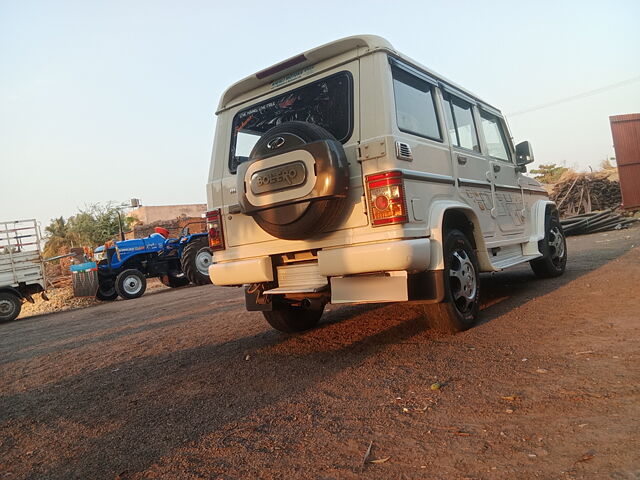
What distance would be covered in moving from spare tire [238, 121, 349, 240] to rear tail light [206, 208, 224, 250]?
60cm

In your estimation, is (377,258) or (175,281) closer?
(377,258)

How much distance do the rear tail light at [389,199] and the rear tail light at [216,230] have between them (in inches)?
64.0

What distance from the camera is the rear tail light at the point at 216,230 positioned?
4.39 meters

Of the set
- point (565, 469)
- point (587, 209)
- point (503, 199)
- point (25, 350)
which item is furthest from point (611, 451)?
point (587, 209)

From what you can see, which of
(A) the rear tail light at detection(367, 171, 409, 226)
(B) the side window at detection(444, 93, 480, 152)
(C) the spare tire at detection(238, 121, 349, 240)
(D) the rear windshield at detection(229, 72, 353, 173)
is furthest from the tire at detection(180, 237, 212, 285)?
(A) the rear tail light at detection(367, 171, 409, 226)

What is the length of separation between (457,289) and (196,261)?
34.0ft

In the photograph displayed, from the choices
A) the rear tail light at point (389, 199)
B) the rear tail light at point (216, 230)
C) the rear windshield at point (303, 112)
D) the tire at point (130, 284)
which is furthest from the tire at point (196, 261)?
the rear tail light at point (389, 199)

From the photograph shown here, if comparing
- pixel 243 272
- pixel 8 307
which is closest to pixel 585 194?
pixel 243 272

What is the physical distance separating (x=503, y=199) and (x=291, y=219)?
306 centimetres

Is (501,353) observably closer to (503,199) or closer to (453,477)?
(453,477)

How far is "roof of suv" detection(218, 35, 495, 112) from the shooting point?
3.75 meters

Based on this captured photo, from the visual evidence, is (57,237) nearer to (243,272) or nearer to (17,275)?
(17,275)

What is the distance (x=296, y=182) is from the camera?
3.54 metres

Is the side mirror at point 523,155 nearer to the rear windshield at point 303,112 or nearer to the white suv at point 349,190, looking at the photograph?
the white suv at point 349,190
